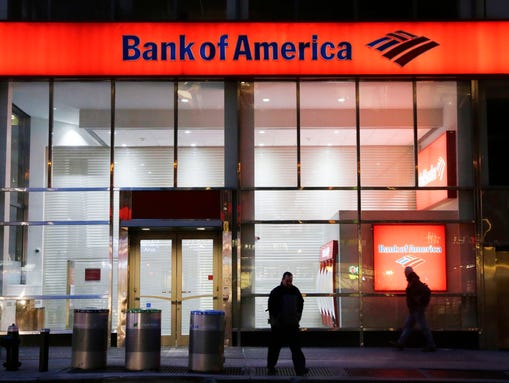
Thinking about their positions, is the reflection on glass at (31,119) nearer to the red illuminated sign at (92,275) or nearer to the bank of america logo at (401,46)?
the red illuminated sign at (92,275)

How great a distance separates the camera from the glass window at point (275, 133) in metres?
18.6

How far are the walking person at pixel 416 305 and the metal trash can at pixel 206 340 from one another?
16.6ft

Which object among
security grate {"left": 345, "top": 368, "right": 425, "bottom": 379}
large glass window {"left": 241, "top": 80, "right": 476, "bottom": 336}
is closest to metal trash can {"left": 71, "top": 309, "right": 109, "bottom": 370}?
security grate {"left": 345, "top": 368, "right": 425, "bottom": 379}

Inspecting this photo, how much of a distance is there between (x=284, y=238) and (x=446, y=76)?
210 inches

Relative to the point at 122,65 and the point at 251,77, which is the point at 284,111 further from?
the point at 122,65

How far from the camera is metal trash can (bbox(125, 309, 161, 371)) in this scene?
13.8 metres

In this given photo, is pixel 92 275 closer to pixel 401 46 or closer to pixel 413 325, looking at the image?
pixel 413 325

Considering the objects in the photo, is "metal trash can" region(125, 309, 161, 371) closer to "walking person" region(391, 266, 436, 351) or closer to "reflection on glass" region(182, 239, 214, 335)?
"reflection on glass" region(182, 239, 214, 335)

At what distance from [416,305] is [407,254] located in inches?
65.6

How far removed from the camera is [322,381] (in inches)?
512

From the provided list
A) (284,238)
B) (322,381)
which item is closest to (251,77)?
(284,238)

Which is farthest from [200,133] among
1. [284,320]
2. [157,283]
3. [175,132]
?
[284,320]
